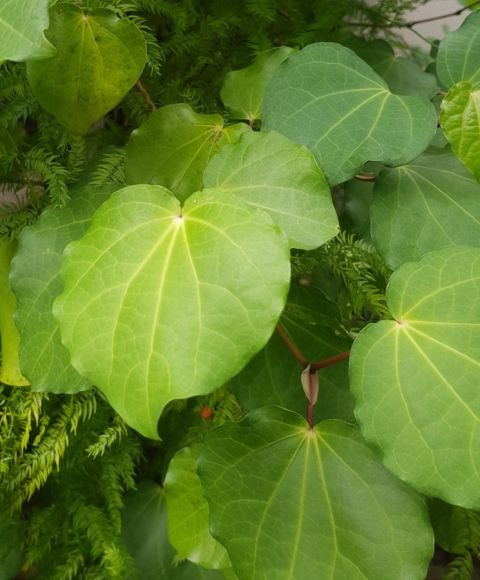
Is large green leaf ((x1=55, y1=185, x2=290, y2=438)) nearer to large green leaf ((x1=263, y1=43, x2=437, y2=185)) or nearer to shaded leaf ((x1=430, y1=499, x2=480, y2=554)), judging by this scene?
large green leaf ((x1=263, y1=43, x2=437, y2=185))

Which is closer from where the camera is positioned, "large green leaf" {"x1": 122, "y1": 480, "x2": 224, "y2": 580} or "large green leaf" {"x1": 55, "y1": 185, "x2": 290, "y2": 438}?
"large green leaf" {"x1": 55, "y1": 185, "x2": 290, "y2": 438}

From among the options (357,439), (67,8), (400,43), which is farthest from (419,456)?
(400,43)

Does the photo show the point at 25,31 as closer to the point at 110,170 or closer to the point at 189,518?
the point at 110,170

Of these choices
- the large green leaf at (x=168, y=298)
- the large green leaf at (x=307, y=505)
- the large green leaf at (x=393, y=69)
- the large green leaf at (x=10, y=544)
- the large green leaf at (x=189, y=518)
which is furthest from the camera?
the large green leaf at (x=393, y=69)

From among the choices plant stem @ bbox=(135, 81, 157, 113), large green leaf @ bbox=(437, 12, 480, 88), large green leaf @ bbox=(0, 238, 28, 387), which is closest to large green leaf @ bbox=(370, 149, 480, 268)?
large green leaf @ bbox=(437, 12, 480, 88)

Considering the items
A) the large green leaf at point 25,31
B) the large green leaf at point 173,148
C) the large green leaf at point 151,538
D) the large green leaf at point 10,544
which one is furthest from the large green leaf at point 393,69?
the large green leaf at point 10,544

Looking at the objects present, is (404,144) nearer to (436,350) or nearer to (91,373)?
(436,350)

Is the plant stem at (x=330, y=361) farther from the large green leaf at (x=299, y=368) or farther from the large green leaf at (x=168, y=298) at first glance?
the large green leaf at (x=168, y=298)
